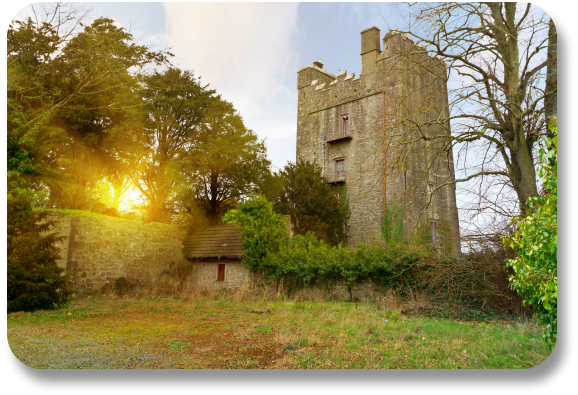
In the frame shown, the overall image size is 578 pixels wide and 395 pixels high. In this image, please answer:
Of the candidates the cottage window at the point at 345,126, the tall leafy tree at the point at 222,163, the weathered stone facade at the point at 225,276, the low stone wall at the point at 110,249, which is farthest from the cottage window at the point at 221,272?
the cottage window at the point at 345,126

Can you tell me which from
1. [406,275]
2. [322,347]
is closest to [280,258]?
[406,275]

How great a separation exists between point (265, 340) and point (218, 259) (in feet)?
36.7

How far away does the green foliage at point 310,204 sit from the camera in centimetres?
2145

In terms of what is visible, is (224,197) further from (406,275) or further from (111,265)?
(406,275)

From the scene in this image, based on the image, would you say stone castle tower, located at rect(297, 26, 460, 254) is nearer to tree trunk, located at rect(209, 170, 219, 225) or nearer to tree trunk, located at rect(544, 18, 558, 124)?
tree trunk, located at rect(209, 170, 219, 225)

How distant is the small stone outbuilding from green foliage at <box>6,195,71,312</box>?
750cm

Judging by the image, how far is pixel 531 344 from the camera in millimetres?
6496

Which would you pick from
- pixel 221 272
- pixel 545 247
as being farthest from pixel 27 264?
pixel 545 247

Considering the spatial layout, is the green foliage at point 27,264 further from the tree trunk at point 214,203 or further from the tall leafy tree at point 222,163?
the tree trunk at point 214,203

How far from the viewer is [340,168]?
2469 cm

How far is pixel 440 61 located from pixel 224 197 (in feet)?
59.1

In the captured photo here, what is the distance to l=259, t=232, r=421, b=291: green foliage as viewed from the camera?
12703 millimetres

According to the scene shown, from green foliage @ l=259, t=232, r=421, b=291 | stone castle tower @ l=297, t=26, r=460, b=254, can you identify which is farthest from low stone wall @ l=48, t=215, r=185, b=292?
stone castle tower @ l=297, t=26, r=460, b=254

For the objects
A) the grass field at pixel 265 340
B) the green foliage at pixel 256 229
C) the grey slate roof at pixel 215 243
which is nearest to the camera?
the grass field at pixel 265 340
